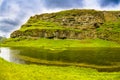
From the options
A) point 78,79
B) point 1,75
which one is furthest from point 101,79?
point 1,75

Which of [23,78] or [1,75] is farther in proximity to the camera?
[1,75]

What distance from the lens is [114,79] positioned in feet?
138

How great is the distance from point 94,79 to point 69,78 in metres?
4.37

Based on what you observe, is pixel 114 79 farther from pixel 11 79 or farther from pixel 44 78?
pixel 11 79

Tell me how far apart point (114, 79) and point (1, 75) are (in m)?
20.0

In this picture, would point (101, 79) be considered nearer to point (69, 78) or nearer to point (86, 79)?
point (86, 79)

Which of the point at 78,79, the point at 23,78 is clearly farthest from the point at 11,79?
the point at 78,79

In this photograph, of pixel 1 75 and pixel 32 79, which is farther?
pixel 1 75

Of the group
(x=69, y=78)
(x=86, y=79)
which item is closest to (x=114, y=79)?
(x=86, y=79)

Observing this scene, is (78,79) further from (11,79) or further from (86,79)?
(11,79)

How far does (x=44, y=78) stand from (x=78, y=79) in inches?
228

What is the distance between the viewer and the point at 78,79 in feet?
135

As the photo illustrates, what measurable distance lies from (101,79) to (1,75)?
17.7m

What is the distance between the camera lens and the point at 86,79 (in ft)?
137
